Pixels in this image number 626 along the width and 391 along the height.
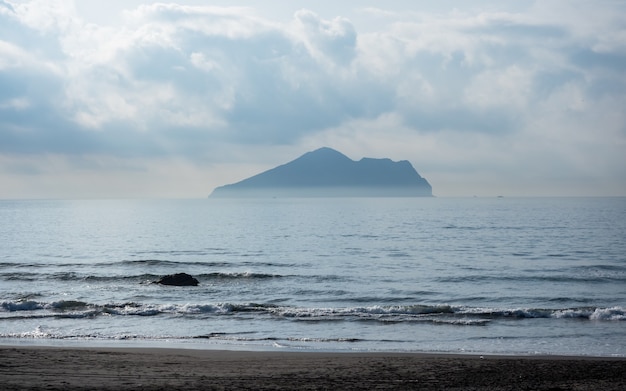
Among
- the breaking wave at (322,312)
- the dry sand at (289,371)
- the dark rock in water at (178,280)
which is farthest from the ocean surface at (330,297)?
the dry sand at (289,371)

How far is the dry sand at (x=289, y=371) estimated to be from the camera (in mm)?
14844

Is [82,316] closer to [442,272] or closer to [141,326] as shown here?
[141,326]

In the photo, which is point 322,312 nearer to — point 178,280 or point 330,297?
point 330,297

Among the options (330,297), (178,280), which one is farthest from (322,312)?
(178,280)

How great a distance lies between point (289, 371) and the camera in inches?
654

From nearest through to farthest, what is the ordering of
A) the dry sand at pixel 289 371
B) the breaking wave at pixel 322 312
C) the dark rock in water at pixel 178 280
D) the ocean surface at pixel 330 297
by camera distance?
the dry sand at pixel 289 371, the ocean surface at pixel 330 297, the breaking wave at pixel 322 312, the dark rock in water at pixel 178 280

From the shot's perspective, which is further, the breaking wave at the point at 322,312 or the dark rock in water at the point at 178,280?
the dark rock in water at the point at 178,280

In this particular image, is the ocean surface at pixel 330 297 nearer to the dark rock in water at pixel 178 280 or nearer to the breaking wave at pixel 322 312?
the breaking wave at pixel 322 312

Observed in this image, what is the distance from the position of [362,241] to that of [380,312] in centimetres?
4537

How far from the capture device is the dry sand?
48.7ft

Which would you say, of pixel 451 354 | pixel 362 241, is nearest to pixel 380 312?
pixel 451 354

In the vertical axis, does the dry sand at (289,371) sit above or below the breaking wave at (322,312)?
above

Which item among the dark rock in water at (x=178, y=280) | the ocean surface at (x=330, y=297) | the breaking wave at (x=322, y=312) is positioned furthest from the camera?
the dark rock in water at (x=178, y=280)

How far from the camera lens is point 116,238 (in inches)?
3268
